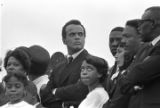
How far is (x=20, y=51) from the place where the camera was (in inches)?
335

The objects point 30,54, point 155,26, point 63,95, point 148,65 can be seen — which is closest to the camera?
point 148,65

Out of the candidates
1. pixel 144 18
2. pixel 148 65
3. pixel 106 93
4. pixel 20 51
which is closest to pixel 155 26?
pixel 144 18

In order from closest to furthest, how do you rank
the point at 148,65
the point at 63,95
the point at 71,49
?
the point at 148,65, the point at 63,95, the point at 71,49

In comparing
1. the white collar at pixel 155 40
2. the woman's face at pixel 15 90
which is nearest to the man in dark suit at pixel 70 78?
the woman's face at pixel 15 90

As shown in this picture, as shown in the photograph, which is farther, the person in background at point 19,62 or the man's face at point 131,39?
the person in background at point 19,62

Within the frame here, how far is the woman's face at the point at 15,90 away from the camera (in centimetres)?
771

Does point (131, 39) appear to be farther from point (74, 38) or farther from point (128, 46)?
point (74, 38)

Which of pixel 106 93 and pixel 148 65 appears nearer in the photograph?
pixel 148 65

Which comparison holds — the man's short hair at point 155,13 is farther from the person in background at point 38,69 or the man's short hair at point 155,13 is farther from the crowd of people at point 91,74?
the person in background at point 38,69

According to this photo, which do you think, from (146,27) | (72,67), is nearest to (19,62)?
(72,67)

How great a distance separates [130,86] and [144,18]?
99 cm

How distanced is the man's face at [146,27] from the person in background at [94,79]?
857mm

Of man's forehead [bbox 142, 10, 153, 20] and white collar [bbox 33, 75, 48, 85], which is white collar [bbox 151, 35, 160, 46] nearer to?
man's forehead [bbox 142, 10, 153, 20]

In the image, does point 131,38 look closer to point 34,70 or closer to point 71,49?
point 71,49
